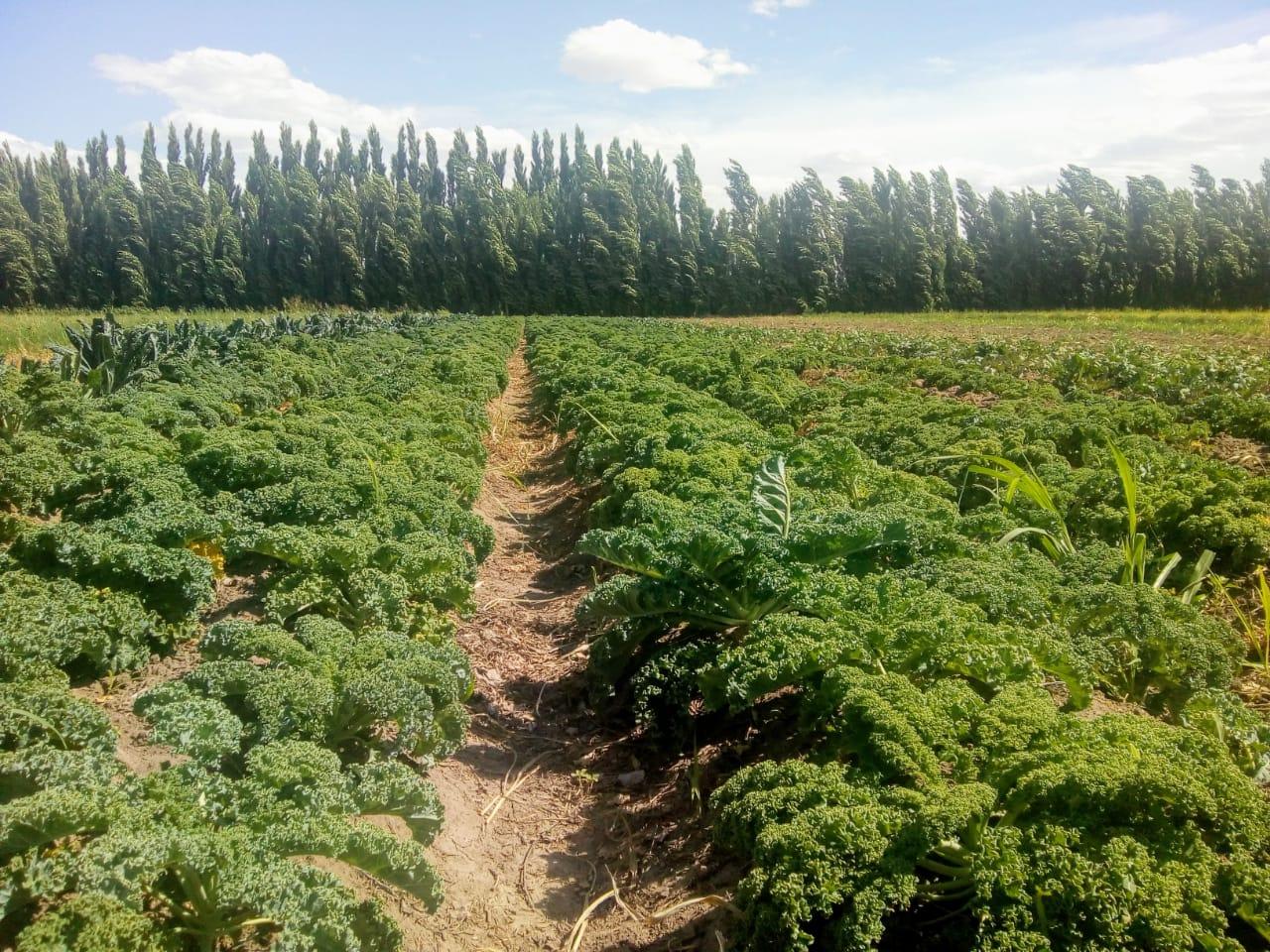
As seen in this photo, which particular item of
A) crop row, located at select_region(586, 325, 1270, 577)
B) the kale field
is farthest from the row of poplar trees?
the kale field

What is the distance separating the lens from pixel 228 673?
128 inches

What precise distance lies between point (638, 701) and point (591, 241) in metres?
66.6

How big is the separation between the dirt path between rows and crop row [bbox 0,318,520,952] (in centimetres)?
38

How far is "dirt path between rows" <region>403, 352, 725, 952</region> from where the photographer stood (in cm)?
333

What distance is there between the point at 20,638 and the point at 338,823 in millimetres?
1685

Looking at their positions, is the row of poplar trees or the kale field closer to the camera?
the kale field

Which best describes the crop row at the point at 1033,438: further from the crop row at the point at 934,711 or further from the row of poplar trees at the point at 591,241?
the row of poplar trees at the point at 591,241

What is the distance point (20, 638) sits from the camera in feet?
11.1

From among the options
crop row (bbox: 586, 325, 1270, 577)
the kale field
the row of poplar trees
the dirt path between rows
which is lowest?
the dirt path between rows

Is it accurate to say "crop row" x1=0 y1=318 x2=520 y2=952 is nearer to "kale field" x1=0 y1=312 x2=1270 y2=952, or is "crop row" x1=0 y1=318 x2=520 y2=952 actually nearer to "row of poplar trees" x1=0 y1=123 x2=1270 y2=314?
"kale field" x1=0 y1=312 x2=1270 y2=952

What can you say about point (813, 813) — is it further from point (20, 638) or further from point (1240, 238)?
point (1240, 238)

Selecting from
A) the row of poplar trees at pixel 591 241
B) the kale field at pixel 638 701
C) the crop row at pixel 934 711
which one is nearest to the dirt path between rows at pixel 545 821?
the kale field at pixel 638 701

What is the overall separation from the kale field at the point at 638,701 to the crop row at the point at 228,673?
2 cm

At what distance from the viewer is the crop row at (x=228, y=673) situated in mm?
2363
